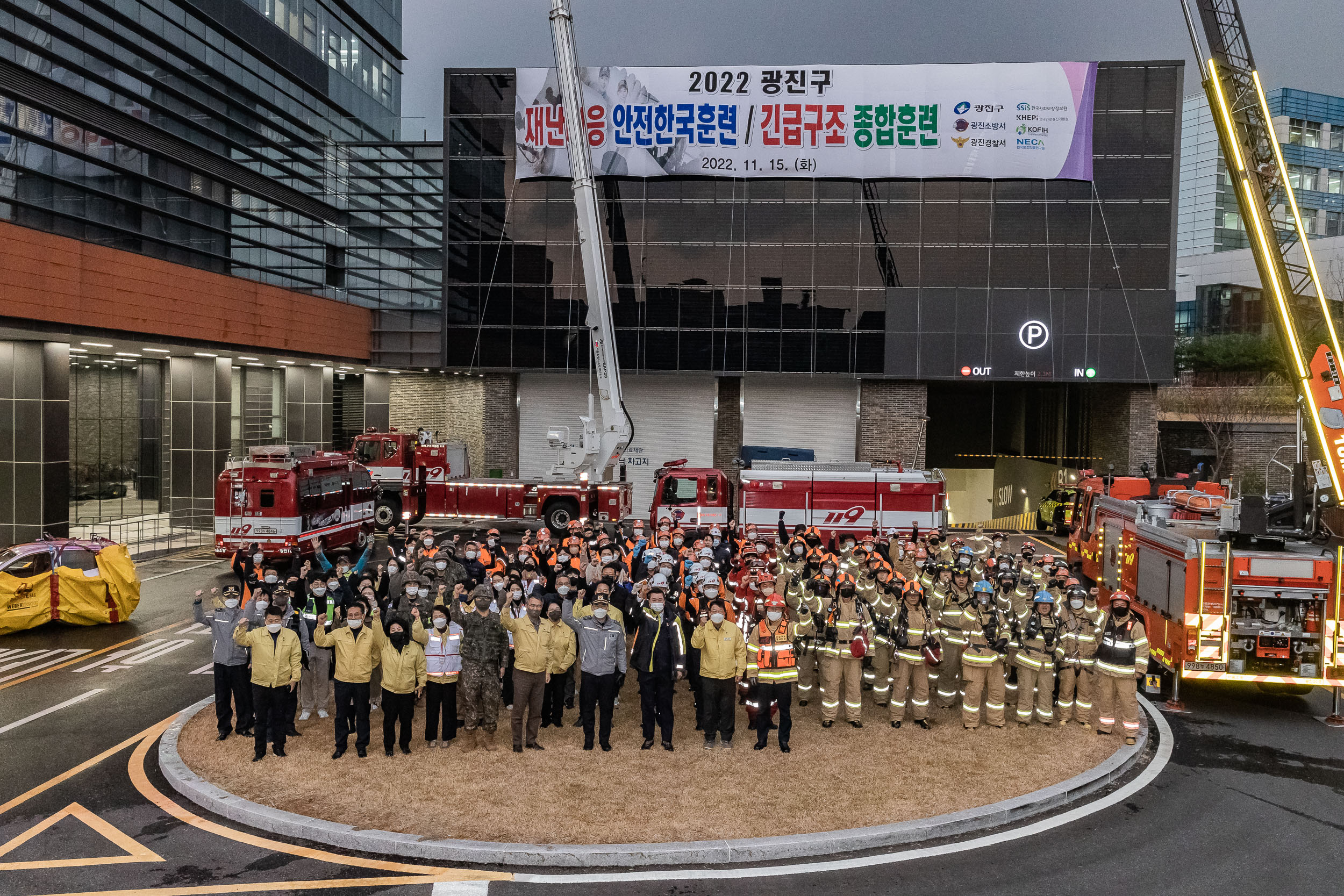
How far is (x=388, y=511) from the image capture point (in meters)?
26.7

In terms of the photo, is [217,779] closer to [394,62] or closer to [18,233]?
[18,233]

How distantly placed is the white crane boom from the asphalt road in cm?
1561

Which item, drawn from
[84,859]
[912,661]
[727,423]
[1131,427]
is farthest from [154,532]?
[1131,427]

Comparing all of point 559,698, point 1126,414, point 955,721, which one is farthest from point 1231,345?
point 559,698

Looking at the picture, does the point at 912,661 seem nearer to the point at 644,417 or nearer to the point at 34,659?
the point at 34,659

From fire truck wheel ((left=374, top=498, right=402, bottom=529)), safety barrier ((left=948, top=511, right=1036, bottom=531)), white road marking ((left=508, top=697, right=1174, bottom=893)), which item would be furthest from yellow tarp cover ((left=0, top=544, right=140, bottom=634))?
safety barrier ((left=948, top=511, right=1036, bottom=531))

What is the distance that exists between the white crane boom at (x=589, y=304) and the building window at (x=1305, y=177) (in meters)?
64.4

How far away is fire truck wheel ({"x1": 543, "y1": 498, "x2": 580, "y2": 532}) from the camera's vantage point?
2530 cm

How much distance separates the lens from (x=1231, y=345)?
4025 cm

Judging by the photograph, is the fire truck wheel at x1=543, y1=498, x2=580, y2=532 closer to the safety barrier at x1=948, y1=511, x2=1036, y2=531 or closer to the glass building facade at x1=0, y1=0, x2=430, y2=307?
the glass building facade at x1=0, y1=0, x2=430, y2=307

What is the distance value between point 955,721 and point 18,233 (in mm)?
20227

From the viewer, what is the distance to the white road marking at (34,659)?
499 inches

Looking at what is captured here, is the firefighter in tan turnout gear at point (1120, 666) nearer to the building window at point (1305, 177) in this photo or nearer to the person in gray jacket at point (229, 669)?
the person in gray jacket at point (229, 669)

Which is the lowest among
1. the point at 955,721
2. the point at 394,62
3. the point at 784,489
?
the point at 955,721
